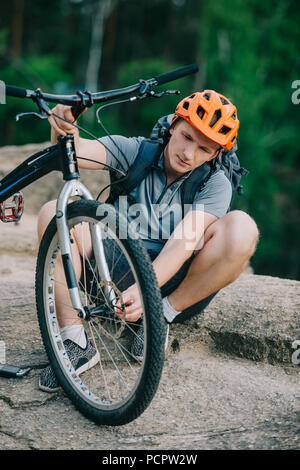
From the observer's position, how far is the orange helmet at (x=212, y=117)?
2406 mm

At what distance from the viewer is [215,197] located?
246cm

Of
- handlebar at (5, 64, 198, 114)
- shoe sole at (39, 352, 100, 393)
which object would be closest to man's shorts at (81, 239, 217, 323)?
shoe sole at (39, 352, 100, 393)

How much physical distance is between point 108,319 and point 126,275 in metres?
0.32

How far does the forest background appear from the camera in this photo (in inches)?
701

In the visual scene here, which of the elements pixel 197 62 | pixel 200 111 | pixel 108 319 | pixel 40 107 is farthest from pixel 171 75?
pixel 197 62

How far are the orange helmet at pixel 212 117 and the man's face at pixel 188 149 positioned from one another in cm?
4

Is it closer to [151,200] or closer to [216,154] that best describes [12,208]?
[151,200]

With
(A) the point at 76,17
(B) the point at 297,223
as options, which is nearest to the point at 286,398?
(B) the point at 297,223

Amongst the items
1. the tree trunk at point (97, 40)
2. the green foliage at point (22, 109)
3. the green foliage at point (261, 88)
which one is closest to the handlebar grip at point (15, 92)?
the green foliage at point (261, 88)

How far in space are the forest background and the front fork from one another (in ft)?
51.2

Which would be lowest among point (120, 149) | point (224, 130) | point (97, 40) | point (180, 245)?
point (180, 245)

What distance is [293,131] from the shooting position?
18984 mm
